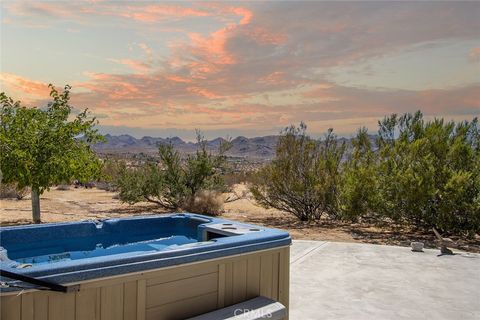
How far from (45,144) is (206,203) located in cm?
509

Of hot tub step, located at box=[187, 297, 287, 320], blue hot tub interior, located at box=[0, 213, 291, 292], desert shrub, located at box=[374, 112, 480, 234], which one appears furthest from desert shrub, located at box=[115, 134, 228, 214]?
hot tub step, located at box=[187, 297, 287, 320]

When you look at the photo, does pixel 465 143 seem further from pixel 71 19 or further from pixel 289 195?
pixel 71 19

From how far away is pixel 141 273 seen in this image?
10.5 ft

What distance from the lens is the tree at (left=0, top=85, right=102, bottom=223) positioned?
8.87 meters

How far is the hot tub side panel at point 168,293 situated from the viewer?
2.79 metres

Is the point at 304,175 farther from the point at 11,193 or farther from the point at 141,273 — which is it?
the point at 11,193

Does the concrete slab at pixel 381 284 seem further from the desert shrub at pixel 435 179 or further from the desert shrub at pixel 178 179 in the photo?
the desert shrub at pixel 178 179

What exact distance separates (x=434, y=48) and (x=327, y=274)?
5683 millimetres

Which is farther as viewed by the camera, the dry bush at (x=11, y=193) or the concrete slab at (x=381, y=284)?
the dry bush at (x=11, y=193)

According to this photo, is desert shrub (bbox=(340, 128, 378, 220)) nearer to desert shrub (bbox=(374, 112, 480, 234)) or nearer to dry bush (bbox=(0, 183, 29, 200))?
desert shrub (bbox=(374, 112, 480, 234))

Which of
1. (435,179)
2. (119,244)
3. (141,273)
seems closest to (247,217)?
(435,179)

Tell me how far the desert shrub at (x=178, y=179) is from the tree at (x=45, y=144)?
3.22 m

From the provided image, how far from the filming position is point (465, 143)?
9.32 meters

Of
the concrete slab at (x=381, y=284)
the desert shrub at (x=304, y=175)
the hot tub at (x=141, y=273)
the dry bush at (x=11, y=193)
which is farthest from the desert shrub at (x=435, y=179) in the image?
the dry bush at (x=11, y=193)
